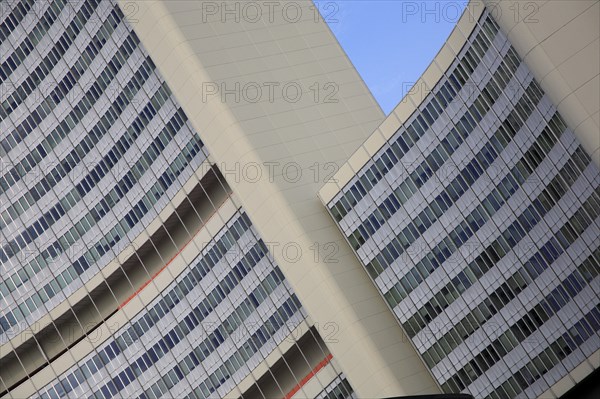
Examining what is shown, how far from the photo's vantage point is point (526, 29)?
121ft

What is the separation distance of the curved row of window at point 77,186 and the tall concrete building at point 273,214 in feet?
0.66

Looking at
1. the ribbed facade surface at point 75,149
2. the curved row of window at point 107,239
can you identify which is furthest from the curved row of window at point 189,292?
the curved row of window at point 107,239

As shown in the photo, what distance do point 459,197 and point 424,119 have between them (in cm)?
585

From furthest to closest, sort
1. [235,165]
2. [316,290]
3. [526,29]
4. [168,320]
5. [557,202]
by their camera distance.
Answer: [168,320] < [235,165] < [316,290] < [557,202] < [526,29]

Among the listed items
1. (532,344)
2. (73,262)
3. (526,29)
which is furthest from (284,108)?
(526,29)

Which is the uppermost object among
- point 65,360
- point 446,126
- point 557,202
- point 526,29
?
point 65,360

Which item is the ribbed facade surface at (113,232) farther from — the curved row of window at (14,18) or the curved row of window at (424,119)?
the curved row of window at (424,119)

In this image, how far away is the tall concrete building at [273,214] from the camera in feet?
185

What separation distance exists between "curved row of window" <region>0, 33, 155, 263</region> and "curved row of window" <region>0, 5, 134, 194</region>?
926mm

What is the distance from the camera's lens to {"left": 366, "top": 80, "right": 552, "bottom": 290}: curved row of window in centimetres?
5594

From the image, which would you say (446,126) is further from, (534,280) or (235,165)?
(235,165)

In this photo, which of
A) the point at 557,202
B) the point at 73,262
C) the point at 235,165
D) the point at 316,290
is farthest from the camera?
the point at 73,262

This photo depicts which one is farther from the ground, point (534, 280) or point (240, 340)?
point (240, 340)

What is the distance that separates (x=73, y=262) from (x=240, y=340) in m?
18.9
